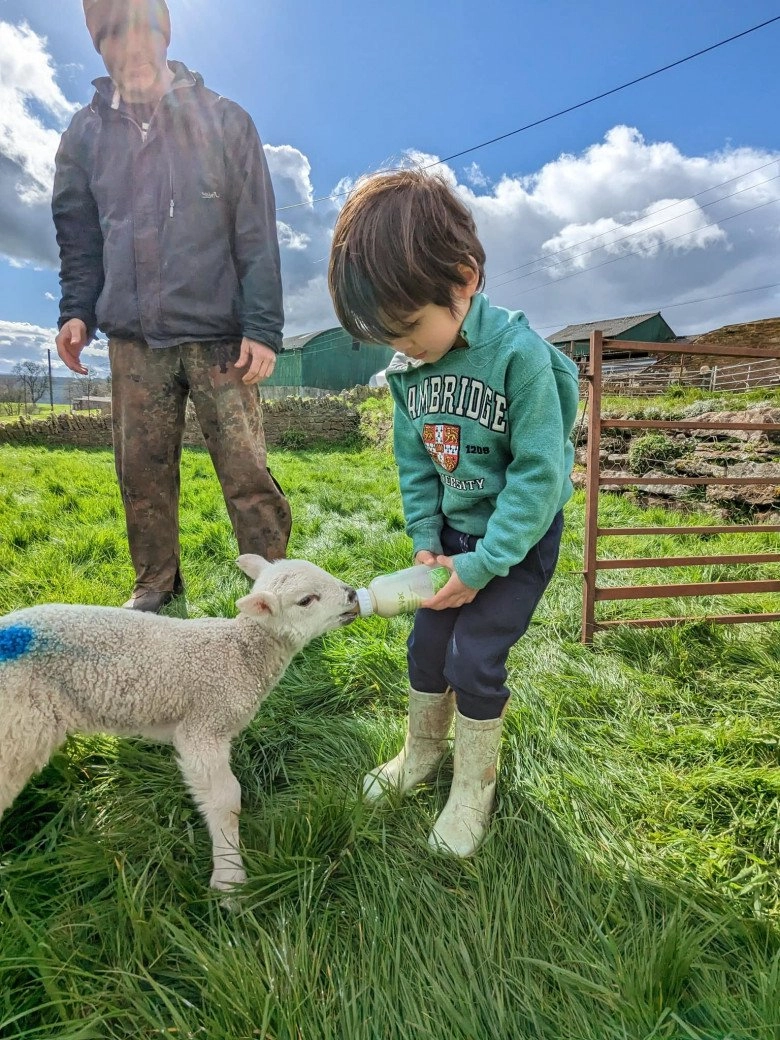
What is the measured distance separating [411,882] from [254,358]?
2.32 m

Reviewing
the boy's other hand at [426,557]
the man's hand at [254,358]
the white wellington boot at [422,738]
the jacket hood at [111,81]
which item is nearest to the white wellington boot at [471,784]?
the white wellington boot at [422,738]

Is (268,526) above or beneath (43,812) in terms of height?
above

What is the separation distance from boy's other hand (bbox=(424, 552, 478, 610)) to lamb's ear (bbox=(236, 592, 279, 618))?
0.51m

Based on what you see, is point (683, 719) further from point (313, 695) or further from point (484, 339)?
point (484, 339)

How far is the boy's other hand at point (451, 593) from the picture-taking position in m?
1.63

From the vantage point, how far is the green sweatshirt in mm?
1506

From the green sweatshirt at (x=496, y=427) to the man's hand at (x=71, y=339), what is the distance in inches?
80.3

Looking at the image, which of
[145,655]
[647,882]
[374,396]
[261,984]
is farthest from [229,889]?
[374,396]

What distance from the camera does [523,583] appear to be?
5.64 feet

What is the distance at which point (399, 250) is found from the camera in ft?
4.66

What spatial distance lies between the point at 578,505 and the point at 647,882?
556 cm

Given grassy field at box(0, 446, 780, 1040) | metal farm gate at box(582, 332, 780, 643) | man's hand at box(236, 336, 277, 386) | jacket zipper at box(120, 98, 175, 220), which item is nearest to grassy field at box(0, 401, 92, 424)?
jacket zipper at box(120, 98, 175, 220)

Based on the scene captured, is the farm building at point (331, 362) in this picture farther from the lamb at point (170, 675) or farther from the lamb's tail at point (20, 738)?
the lamb's tail at point (20, 738)

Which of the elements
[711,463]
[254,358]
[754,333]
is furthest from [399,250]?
[754,333]
